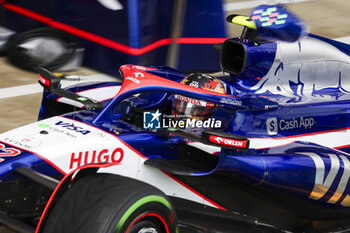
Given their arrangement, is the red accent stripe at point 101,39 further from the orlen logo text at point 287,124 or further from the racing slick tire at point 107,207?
the racing slick tire at point 107,207

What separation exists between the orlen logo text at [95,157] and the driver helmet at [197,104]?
2.54 ft

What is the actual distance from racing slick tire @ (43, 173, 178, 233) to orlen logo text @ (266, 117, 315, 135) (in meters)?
1.52

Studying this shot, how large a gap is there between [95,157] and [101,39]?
14.7ft

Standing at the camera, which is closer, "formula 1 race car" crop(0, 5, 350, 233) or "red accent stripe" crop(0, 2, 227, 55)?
"formula 1 race car" crop(0, 5, 350, 233)

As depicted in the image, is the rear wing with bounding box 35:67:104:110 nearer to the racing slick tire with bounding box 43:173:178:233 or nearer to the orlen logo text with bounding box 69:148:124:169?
the orlen logo text with bounding box 69:148:124:169

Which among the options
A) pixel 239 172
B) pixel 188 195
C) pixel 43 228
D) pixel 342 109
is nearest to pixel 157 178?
pixel 188 195

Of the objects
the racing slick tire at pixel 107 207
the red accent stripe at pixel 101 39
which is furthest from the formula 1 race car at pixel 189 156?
the red accent stripe at pixel 101 39

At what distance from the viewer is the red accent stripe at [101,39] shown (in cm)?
852

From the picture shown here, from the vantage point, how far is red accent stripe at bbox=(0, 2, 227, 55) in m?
8.52

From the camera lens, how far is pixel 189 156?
4895 millimetres

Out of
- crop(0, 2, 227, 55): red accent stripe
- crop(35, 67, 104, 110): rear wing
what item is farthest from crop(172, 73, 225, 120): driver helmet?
crop(0, 2, 227, 55): red accent stripe

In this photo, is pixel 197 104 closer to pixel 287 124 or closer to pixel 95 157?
pixel 287 124

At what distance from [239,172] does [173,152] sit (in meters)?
0.57

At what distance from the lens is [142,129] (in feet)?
16.3
